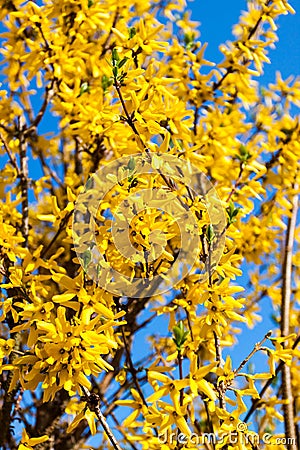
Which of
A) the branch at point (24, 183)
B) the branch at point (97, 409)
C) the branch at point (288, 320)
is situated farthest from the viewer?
the branch at point (24, 183)

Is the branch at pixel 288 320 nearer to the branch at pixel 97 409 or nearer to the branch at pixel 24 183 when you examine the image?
the branch at pixel 97 409

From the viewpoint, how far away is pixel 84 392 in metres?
1.68

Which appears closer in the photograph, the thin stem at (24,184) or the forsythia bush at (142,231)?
the forsythia bush at (142,231)

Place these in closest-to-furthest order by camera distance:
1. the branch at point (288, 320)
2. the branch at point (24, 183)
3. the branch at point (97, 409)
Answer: the branch at point (97, 409) < the branch at point (288, 320) < the branch at point (24, 183)

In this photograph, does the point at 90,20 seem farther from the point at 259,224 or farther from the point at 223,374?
the point at 223,374

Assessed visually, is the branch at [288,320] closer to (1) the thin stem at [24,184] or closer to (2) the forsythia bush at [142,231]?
(2) the forsythia bush at [142,231]

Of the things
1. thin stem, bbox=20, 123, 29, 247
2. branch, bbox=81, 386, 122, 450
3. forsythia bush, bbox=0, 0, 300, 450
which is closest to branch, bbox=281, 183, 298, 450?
forsythia bush, bbox=0, 0, 300, 450

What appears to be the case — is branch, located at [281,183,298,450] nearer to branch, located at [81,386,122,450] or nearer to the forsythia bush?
the forsythia bush

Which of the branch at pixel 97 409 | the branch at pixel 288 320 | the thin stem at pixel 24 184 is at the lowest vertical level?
the branch at pixel 97 409

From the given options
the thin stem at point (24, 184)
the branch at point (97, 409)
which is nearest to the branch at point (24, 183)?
the thin stem at point (24, 184)

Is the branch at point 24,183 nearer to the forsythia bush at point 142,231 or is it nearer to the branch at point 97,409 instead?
the forsythia bush at point 142,231

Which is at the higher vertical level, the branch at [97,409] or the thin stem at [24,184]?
the thin stem at [24,184]

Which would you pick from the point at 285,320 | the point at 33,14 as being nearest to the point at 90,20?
the point at 33,14

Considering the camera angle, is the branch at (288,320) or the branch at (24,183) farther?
the branch at (24,183)
